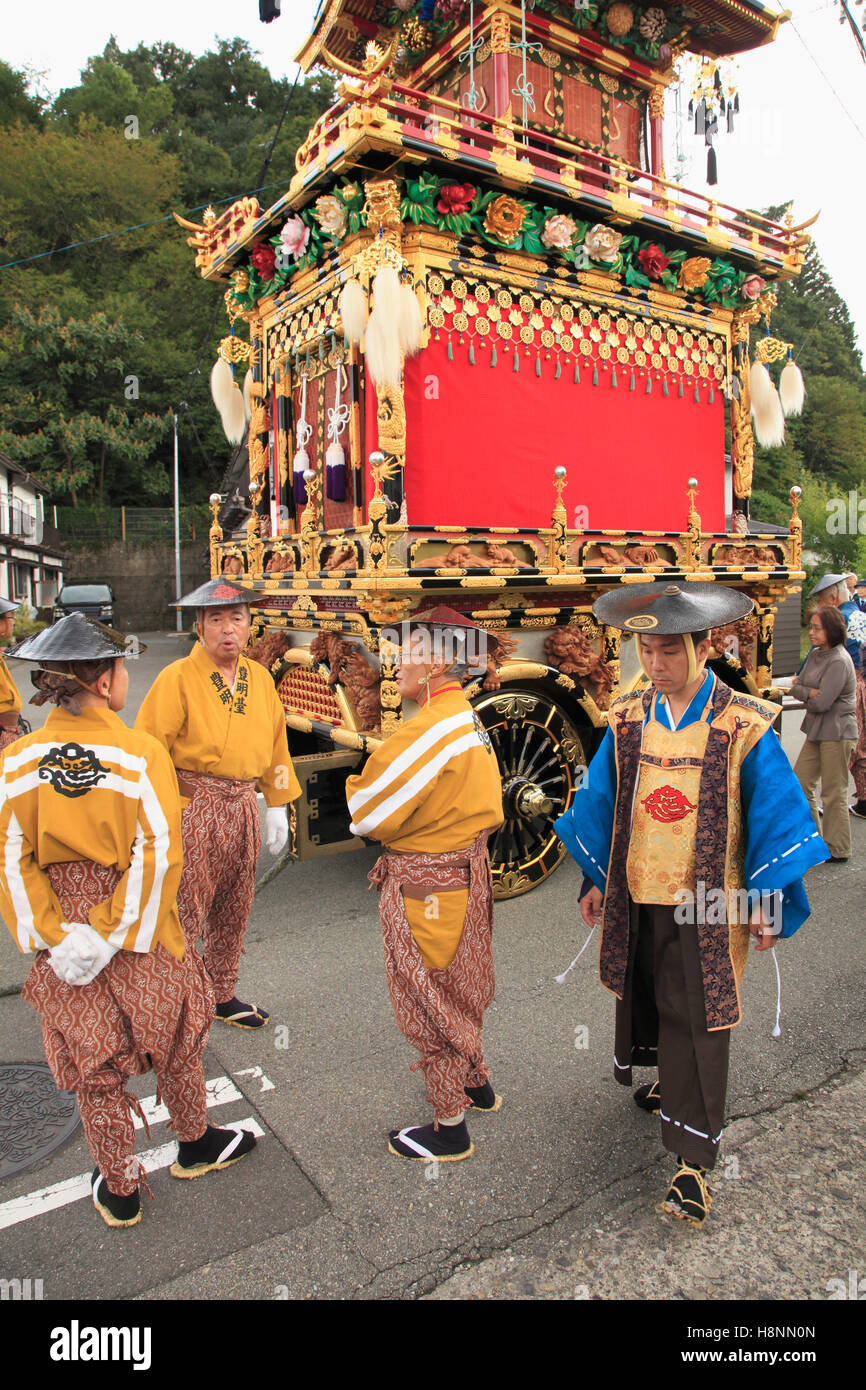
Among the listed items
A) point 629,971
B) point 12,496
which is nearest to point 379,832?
point 629,971

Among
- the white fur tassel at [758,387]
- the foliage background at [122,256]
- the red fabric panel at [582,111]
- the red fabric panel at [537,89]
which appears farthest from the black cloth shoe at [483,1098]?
the foliage background at [122,256]

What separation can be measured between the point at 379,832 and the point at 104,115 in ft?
187

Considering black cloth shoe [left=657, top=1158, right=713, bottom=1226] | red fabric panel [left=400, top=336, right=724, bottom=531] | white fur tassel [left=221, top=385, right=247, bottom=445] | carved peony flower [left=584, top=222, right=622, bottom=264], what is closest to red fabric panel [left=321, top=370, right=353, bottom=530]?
red fabric panel [left=400, top=336, right=724, bottom=531]

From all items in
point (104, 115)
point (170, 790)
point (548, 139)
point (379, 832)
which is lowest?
point (379, 832)

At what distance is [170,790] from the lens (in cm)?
284

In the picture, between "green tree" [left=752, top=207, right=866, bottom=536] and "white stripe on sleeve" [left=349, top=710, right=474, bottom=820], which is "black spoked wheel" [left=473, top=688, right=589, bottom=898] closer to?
"white stripe on sleeve" [left=349, top=710, right=474, bottom=820]

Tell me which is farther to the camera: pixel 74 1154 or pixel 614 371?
pixel 614 371

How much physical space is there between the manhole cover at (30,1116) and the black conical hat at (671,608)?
2889 millimetres

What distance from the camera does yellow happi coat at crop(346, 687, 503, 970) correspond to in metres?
2.95

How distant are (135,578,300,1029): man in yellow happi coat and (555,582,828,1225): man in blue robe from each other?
5.86 feet
